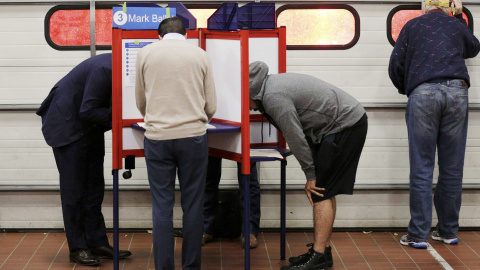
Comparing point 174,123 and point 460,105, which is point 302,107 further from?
point 460,105

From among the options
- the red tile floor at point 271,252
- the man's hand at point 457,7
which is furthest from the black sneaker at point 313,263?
the man's hand at point 457,7

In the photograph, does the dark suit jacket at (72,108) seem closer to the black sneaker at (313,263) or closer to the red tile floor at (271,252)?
the red tile floor at (271,252)

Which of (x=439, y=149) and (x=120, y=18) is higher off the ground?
(x=120, y=18)

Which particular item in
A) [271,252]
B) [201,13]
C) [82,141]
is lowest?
[271,252]

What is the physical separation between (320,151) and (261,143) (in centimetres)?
67

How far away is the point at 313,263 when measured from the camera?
6.04 m

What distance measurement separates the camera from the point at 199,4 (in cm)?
705

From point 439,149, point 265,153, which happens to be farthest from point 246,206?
point 439,149

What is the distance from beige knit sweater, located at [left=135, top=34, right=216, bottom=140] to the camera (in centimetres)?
525

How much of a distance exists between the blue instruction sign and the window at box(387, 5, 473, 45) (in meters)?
2.22

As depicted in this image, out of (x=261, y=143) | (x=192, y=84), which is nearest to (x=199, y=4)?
(x=261, y=143)

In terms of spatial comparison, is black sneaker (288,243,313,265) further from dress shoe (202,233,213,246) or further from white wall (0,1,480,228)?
white wall (0,1,480,228)

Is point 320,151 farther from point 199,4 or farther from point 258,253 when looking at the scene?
point 199,4

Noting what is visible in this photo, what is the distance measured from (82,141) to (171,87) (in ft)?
4.01
